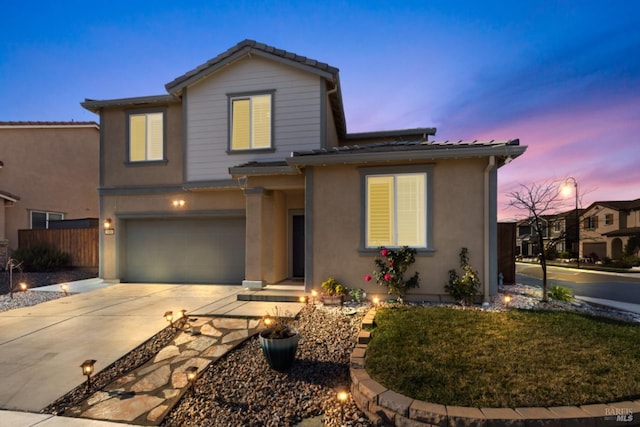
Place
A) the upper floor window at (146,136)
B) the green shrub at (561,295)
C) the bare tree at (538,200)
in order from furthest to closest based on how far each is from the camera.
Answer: the upper floor window at (146,136) → the bare tree at (538,200) → the green shrub at (561,295)

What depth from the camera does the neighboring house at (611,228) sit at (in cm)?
2927

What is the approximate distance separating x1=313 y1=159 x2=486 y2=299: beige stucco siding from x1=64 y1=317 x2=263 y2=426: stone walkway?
8.13 feet

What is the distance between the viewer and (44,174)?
1572cm

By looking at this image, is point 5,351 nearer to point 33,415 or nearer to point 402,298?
point 33,415

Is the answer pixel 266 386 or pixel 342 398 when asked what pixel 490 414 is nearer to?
pixel 342 398

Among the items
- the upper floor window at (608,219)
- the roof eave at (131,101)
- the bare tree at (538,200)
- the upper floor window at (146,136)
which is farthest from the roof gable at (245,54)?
the upper floor window at (608,219)

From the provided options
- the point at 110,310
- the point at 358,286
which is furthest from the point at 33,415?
the point at 358,286

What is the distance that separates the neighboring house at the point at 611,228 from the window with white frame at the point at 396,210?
30.6 metres

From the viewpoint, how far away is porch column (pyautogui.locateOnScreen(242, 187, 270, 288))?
28.1 ft

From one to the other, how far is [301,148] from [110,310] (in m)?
6.40

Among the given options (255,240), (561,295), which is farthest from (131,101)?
A: (561,295)

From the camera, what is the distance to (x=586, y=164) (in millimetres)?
15078

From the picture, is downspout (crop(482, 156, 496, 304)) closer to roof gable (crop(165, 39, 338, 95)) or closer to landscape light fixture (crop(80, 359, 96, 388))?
roof gable (crop(165, 39, 338, 95))

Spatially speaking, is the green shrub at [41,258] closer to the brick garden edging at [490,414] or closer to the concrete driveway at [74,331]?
the concrete driveway at [74,331]
